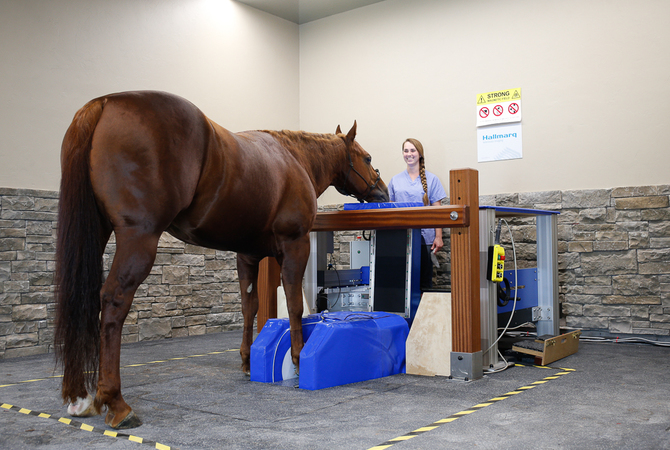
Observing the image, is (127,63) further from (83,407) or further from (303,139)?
(83,407)

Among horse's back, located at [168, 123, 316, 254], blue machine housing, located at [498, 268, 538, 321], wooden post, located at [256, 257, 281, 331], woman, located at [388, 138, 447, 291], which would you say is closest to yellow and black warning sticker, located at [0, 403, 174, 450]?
horse's back, located at [168, 123, 316, 254]

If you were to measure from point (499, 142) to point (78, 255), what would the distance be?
447cm

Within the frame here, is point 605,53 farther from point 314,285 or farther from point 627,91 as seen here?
point 314,285

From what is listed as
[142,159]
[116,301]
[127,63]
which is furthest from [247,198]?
[127,63]

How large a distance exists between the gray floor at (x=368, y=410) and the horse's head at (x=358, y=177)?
4.08 ft

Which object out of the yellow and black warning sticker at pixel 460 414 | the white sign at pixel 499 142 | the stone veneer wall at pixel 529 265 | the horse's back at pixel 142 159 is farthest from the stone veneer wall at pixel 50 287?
the yellow and black warning sticker at pixel 460 414

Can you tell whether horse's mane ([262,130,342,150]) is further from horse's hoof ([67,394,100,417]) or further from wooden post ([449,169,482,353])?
horse's hoof ([67,394,100,417])

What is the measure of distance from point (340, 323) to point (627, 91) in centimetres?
363

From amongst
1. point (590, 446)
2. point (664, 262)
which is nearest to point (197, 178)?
point (590, 446)

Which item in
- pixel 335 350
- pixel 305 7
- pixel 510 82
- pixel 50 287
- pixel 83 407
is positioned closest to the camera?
pixel 83 407

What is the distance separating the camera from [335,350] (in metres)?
3.15

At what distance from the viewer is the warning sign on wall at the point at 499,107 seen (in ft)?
18.5

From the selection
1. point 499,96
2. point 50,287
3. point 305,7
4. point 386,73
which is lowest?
point 50,287

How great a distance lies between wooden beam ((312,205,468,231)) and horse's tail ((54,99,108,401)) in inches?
70.5
